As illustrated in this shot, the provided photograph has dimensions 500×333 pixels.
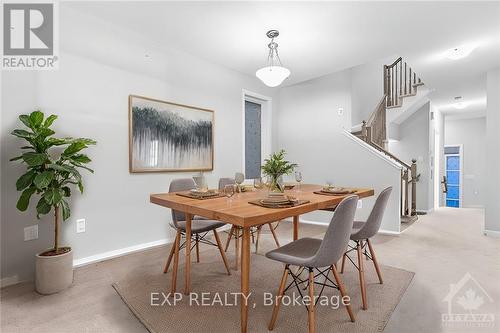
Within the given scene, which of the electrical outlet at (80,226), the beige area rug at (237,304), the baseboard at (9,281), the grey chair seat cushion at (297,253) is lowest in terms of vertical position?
the beige area rug at (237,304)

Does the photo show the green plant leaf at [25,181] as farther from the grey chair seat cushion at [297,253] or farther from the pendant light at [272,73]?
the pendant light at [272,73]

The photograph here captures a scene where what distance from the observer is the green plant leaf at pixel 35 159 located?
2016 millimetres

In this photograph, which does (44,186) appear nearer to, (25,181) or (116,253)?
(25,181)

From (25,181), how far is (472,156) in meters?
10.4

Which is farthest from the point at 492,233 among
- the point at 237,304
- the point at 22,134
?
the point at 22,134

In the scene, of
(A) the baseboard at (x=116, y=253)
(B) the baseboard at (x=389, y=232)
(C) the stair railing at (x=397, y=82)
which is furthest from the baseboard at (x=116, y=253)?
(C) the stair railing at (x=397, y=82)

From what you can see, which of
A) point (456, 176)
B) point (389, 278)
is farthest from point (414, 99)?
point (456, 176)

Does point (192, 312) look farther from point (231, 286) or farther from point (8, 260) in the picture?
point (8, 260)

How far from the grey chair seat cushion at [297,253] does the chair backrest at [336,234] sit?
63 mm

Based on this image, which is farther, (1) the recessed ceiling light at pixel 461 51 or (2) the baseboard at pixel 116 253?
(1) the recessed ceiling light at pixel 461 51

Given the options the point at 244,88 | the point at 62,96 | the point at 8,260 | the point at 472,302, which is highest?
the point at 244,88

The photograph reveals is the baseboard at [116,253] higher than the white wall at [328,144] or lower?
lower

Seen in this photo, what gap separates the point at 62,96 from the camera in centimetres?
257

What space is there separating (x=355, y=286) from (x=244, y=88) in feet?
11.0
